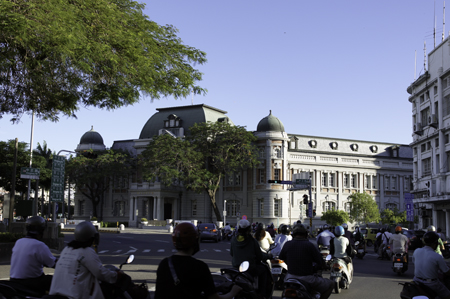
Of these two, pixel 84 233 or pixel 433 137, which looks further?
pixel 433 137

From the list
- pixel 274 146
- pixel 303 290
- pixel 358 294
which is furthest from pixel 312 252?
pixel 274 146

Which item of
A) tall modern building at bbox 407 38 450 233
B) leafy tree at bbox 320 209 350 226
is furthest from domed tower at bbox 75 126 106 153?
tall modern building at bbox 407 38 450 233

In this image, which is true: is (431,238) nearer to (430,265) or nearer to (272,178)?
(430,265)

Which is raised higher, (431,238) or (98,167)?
(98,167)

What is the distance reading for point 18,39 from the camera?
12.0 metres

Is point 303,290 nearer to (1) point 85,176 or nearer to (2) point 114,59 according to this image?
(2) point 114,59

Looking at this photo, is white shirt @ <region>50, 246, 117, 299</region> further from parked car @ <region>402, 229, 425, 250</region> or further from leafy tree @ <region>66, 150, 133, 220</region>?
leafy tree @ <region>66, 150, 133, 220</region>

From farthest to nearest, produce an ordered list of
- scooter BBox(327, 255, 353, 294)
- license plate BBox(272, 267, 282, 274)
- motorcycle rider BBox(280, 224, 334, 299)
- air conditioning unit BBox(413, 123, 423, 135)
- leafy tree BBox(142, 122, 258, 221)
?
leafy tree BBox(142, 122, 258, 221) → air conditioning unit BBox(413, 123, 423, 135) → scooter BBox(327, 255, 353, 294) → license plate BBox(272, 267, 282, 274) → motorcycle rider BBox(280, 224, 334, 299)

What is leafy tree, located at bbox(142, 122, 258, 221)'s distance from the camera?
2302 inches

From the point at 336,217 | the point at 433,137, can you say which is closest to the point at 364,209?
the point at 336,217

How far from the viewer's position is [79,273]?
489cm

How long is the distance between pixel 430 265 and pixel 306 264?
1676 millimetres

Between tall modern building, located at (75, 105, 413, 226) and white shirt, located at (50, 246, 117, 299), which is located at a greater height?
tall modern building, located at (75, 105, 413, 226)

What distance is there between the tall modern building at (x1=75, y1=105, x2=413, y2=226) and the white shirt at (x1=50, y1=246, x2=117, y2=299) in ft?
192
